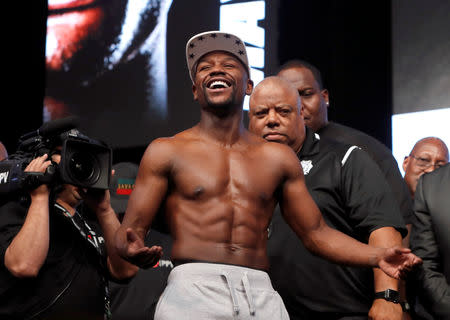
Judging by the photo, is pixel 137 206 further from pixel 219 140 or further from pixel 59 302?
pixel 59 302

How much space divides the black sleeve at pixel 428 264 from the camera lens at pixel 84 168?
3.75 ft

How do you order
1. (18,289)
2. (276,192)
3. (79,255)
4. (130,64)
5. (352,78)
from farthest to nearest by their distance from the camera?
(130,64), (352,78), (79,255), (18,289), (276,192)

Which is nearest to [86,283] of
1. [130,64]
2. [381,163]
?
[381,163]

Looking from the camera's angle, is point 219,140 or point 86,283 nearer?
point 219,140

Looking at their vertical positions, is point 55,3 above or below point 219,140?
above

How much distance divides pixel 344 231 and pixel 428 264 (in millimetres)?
311

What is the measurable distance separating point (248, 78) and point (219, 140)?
0.85 feet

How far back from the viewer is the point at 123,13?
5.24 metres

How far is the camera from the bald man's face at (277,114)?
2609 mm

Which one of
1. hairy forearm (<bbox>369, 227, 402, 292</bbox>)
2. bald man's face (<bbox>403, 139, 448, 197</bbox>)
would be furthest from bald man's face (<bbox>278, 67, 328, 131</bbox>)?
hairy forearm (<bbox>369, 227, 402, 292</bbox>)

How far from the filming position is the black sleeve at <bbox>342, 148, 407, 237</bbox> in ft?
7.73

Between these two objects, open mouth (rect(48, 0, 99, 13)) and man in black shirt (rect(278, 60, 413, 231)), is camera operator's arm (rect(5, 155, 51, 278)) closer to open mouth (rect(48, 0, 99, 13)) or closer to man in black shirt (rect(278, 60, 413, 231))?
man in black shirt (rect(278, 60, 413, 231))

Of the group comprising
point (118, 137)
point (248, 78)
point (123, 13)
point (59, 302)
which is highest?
point (123, 13)

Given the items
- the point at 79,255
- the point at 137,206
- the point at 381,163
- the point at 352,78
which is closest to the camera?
the point at 137,206
